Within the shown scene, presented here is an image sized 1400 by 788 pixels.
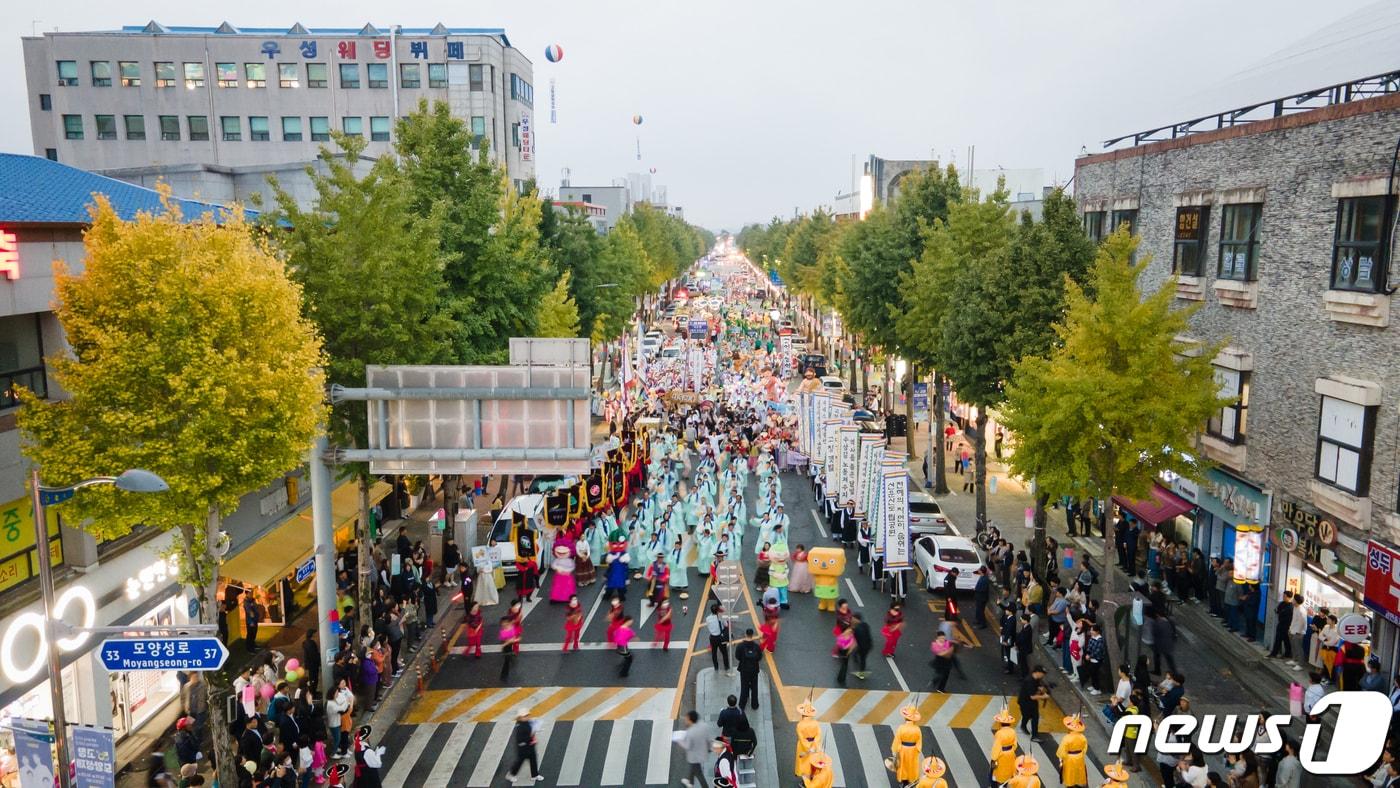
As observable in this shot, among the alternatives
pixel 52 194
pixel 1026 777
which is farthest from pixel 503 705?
pixel 52 194

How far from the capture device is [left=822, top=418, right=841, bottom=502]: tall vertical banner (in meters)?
29.8

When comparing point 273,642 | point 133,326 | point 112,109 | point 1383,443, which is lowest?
point 273,642

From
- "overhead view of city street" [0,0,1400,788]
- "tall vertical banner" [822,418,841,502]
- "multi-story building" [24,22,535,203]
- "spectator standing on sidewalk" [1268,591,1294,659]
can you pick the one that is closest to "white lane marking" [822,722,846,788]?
"overhead view of city street" [0,0,1400,788]

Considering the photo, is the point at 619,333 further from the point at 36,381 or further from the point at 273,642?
the point at 36,381

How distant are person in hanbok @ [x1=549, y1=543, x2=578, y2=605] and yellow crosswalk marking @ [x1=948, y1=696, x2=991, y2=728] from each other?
9.80 m

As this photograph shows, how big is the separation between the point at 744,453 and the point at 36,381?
24862 mm

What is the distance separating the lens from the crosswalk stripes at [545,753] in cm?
1495

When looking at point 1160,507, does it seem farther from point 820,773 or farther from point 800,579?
point 820,773

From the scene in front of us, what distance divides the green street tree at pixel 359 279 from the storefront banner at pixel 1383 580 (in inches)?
693

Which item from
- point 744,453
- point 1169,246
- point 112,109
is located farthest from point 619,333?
point 1169,246

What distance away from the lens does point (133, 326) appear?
12297 mm

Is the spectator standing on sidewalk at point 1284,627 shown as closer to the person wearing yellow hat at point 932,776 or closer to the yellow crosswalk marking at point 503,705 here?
the person wearing yellow hat at point 932,776

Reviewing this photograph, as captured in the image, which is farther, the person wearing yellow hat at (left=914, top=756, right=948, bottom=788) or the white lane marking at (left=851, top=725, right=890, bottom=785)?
the white lane marking at (left=851, top=725, right=890, bottom=785)

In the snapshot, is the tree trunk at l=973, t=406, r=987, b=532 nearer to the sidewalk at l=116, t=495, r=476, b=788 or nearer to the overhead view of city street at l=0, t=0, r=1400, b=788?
the overhead view of city street at l=0, t=0, r=1400, b=788
